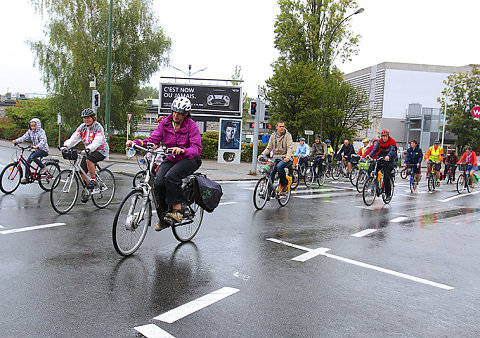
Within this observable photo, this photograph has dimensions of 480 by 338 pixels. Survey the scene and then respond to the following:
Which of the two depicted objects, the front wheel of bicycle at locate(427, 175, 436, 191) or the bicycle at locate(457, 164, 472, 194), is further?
the bicycle at locate(457, 164, 472, 194)

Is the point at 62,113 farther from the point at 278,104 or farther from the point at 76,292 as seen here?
the point at 76,292

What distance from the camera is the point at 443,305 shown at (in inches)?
168

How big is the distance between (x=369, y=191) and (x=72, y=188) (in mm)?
7543

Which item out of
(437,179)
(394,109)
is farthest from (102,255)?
(394,109)

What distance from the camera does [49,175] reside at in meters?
9.88

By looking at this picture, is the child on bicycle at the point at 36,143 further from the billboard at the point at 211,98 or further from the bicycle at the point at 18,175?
the billboard at the point at 211,98

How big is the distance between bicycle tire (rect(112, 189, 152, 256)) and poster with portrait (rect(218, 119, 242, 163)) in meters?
21.0

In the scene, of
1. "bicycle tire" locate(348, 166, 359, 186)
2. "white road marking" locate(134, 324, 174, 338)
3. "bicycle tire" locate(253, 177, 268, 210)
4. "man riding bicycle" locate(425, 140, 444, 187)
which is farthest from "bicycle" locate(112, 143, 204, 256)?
"man riding bicycle" locate(425, 140, 444, 187)

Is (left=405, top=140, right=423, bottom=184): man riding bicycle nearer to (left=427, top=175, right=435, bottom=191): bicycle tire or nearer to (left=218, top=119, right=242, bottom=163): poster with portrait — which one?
(left=427, top=175, right=435, bottom=191): bicycle tire

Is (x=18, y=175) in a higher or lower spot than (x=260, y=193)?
higher

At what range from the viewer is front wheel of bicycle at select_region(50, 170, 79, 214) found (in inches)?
308

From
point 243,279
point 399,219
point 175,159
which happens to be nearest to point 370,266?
point 243,279

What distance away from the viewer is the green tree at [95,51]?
3014 centimetres

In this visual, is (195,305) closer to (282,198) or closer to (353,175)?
(282,198)
